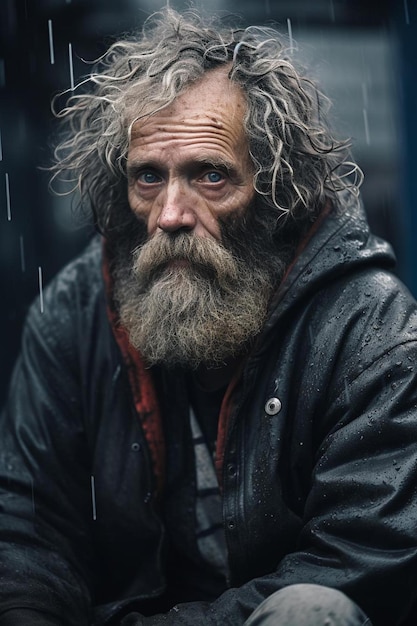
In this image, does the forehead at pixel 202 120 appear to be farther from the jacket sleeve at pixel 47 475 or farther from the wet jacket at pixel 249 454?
the jacket sleeve at pixel 47 475

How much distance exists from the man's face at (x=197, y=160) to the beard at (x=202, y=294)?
2.3 inches

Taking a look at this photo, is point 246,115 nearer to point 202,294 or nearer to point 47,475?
point 202,294

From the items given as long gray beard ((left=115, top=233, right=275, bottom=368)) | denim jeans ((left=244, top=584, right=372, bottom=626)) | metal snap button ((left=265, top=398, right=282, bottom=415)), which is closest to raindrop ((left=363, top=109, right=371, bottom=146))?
long gray beard ((left=115, top=233, right=275, bottom=368))

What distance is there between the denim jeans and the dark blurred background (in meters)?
2.77

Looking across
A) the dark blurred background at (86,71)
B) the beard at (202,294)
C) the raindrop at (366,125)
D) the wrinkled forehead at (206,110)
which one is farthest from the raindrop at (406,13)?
the beard at (202,294)

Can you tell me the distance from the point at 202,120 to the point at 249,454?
3.27 ft

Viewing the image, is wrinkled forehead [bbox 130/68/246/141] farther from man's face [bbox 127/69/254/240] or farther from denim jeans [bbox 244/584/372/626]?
denim jeans [bbox 244/584/372/626]

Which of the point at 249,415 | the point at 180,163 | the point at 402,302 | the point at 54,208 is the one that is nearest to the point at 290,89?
the point at 180,163

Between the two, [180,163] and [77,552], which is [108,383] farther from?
[180,163]

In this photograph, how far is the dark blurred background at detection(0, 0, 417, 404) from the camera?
4.98m

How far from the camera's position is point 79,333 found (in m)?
3.44

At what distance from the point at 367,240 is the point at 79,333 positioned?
3.30 ft

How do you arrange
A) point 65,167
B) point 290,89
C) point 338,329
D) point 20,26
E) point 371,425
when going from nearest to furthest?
point 371,425 → point 338,329 → point 290,89 → point 65,167 → point 20,26

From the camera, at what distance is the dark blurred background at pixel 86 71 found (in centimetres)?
498
